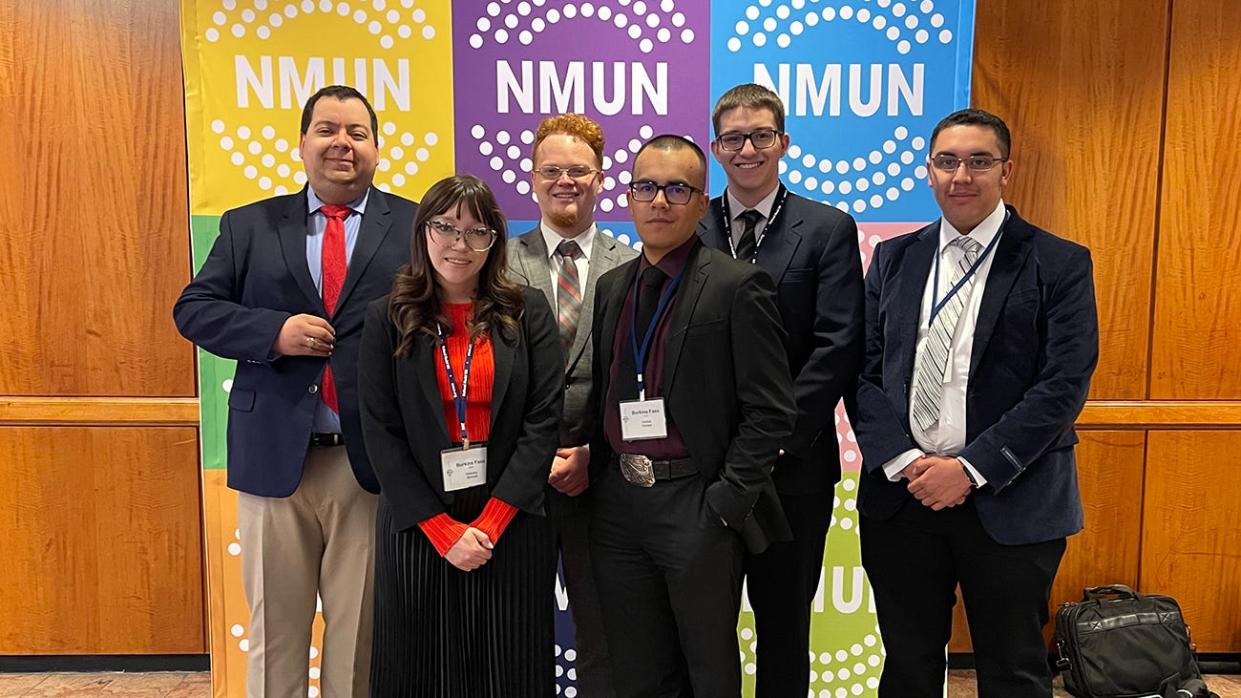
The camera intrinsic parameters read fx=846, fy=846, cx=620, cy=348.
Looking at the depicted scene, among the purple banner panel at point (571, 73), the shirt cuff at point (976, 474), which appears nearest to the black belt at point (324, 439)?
the purple banner panel at point (571, 73)

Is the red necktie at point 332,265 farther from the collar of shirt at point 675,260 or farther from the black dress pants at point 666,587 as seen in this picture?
the collar of shirt at point 675,260

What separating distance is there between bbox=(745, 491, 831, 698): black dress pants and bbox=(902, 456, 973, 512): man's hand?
28 centimetres

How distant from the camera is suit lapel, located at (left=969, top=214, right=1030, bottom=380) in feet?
6.73

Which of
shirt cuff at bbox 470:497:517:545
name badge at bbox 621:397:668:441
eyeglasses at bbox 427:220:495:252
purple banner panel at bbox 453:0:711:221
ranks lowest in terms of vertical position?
shirt cuff at bbox 470:497:517:545

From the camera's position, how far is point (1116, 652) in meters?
3.24

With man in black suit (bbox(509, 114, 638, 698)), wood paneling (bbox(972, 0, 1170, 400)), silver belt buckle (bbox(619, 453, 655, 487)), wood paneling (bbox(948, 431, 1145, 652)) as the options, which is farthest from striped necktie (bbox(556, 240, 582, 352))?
wood paneling (bbox(948, 431, 1145, 652))

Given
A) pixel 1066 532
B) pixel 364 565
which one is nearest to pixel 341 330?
pixel 364 565

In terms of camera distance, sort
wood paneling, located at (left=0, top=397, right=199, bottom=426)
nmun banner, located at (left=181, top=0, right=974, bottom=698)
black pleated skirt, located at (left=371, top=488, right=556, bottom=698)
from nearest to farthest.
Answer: black pleated skirt, located at (left=371, top=488, right=556, bottom=698), nmun banner, located at (left=181, top=0, right=974, bottom=698), wood paneling, located at (left=0, top=397, right=199, bottom=426)

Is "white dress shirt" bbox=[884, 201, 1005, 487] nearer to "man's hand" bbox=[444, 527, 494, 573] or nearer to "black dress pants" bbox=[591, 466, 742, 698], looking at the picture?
"black dress pants" bbox=[591, 466, 742, 698]

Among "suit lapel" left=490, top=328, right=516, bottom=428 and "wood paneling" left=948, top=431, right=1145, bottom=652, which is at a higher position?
"suit lapel" left=490, top=328, right=516, bottom=428

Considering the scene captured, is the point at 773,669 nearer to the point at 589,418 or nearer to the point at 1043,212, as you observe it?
the point at 589,418

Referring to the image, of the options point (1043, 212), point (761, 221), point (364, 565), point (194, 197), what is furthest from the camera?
point (1043, 212)

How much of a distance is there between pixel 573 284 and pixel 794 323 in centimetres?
62

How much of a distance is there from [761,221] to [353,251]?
111 centimetres
